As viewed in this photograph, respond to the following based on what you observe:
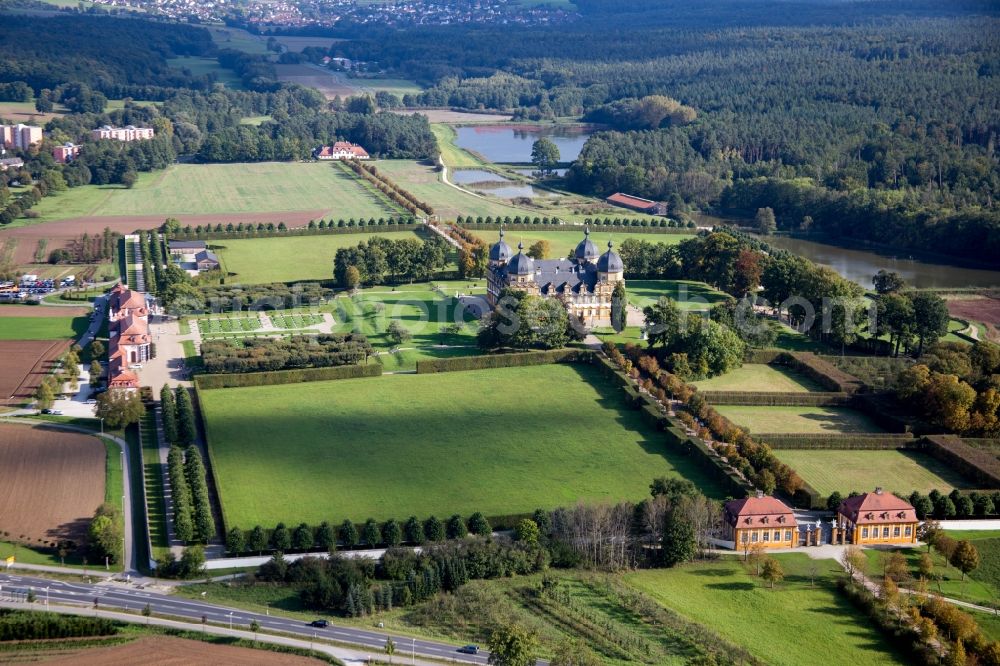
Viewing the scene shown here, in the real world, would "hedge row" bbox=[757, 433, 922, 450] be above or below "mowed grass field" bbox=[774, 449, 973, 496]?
above

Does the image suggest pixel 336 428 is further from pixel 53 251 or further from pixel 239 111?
pixel 239 111

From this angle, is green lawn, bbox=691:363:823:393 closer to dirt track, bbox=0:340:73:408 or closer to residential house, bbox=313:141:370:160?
dirt track, bbox=0:340:73:408

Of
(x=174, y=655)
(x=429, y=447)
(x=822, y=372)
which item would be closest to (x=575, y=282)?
(x=822, y=372)

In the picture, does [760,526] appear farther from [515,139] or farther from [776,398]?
[515,139]

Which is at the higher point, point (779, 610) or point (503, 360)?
point (503, 360)

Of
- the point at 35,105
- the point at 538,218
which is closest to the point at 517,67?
the point at 35,105

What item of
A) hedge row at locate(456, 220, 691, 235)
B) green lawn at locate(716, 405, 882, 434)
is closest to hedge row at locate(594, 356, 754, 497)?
green lawn at locate(716, 405, 882, 434)
